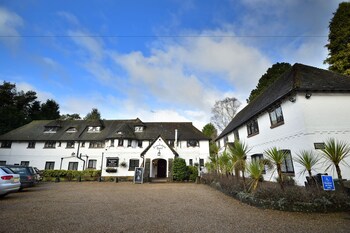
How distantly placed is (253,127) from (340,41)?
16446mm

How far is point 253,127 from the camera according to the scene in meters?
16.1

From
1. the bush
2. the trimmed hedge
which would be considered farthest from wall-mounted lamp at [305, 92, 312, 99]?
the trimmed hedge

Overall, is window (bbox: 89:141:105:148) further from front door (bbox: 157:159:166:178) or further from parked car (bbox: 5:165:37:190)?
parked car (bbox: 5:165:37:190)

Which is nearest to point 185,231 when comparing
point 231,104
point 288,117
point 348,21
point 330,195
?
point 330,195

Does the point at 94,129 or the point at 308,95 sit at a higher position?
the point at 94,129

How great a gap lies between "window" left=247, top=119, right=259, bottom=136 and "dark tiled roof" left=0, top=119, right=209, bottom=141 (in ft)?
32.8

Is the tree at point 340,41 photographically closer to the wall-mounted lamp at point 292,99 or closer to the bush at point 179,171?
the wall-mounted lamp at point 292,99

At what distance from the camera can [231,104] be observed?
35.0 metres

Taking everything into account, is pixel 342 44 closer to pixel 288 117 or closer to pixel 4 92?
pixel 288 117

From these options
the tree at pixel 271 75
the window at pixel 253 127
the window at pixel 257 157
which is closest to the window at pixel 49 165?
the window at pixel 257 157

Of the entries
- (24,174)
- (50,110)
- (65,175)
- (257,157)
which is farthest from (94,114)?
(257,157)

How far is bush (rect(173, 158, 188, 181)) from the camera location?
20.5m

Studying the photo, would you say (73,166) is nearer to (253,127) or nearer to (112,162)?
(112,162)

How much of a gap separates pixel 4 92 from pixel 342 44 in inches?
2499
